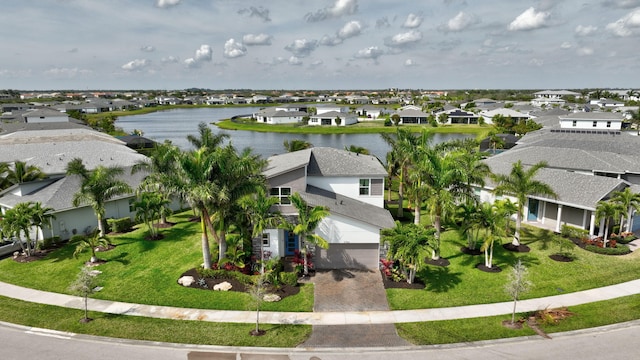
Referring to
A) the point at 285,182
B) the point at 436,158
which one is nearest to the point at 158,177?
the point at 285,182

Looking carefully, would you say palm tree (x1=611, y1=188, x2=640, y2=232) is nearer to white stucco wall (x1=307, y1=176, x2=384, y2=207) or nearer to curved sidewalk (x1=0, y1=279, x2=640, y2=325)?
curved sidewalk (x1=0, y1=279, x2=640, y2=325)

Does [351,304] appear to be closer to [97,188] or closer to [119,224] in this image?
[97,188]

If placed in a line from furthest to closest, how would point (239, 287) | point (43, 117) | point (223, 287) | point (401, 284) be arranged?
point (43, 117)
point (401, 284)
point (239, 287)
point (223, 287)

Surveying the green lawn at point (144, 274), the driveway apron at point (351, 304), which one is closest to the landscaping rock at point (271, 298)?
the green lawn at point (144, 274)

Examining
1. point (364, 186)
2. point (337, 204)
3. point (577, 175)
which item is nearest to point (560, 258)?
point (577, 175)

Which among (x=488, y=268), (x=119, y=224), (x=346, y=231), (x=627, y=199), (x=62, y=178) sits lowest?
(x=488, y=268)

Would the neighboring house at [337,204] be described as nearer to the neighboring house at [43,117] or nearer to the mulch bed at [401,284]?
the mulch bed at [401,284]
